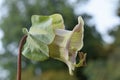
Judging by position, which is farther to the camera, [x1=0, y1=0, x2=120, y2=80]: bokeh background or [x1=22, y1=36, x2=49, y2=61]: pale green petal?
[x1=0, y1=0, x2=120, y2=80]: bokeh background

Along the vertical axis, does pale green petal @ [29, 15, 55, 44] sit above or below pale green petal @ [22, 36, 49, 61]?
above

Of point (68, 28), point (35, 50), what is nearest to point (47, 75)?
point (68, 28)

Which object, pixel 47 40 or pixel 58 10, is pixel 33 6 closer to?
pixel 58 10

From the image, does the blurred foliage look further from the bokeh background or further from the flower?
the flower

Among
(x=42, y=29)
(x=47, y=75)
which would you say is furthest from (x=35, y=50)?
(x=47, y=75)

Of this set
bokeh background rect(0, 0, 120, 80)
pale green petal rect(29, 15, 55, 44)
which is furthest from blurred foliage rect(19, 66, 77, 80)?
pale green petal rect(29, 15, 55, 44)

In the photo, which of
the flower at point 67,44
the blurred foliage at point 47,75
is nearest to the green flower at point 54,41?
the flower at point 67,44

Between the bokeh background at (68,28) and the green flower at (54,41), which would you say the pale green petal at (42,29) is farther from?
the bokeh background at (68,28)

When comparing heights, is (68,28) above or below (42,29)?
below

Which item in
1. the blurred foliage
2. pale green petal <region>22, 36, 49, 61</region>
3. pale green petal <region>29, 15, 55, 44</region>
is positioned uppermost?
pale green petal <region>29, 15, 55, 44</region>

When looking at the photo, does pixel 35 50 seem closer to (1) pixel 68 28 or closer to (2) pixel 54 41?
(2) pixel 54 41

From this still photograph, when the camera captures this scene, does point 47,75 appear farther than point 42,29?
Yes
